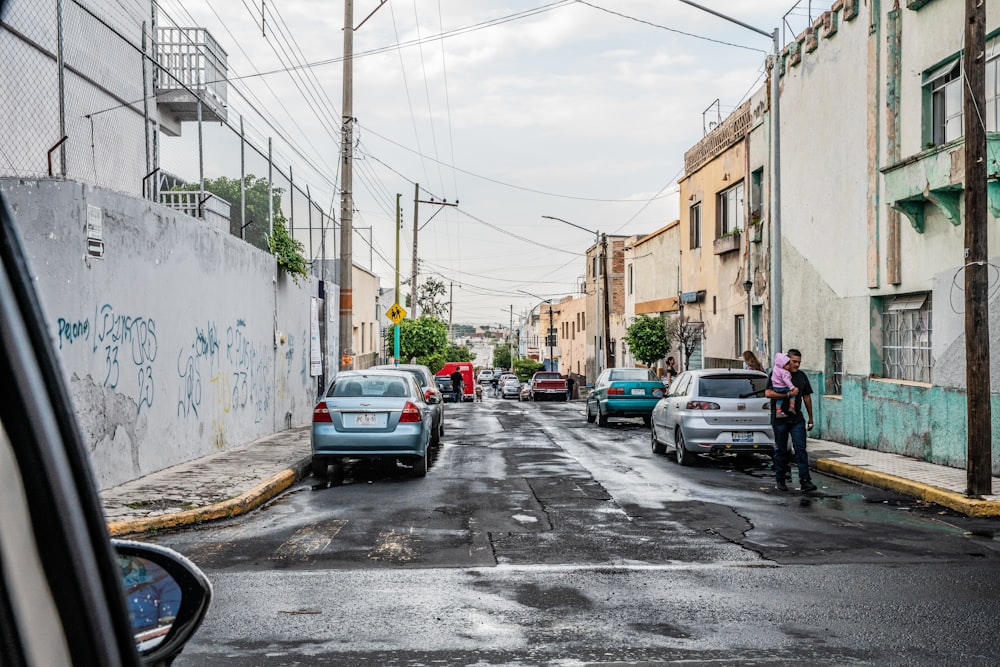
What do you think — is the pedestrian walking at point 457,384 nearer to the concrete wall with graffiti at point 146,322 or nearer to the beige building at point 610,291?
the beige building at point 610,291

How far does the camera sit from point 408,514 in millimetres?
10656

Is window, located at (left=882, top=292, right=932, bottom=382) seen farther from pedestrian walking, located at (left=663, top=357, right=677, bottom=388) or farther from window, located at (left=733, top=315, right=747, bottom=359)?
pedestrian walking, located at (left=663, top=357, right=677, bottom=388)

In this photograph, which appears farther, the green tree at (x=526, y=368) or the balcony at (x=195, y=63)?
the green tree at (x=526, y=368)

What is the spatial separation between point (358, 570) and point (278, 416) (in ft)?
45.8

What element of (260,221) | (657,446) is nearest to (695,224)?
(657,446)

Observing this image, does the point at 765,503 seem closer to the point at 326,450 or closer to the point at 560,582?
the point at 560,582

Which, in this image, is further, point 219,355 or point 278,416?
point 278,416

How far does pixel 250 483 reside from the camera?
40.7 feet

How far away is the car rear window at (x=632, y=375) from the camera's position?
977 inches

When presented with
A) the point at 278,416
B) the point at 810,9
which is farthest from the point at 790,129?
the point at 278,416

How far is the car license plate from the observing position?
1377 centimetres

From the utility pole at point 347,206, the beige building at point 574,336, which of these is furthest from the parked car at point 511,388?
the utility pole at point 347,206

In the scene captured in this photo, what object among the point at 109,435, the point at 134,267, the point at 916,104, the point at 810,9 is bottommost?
the point at 109,435

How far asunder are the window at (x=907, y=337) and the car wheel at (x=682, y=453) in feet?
13.6
